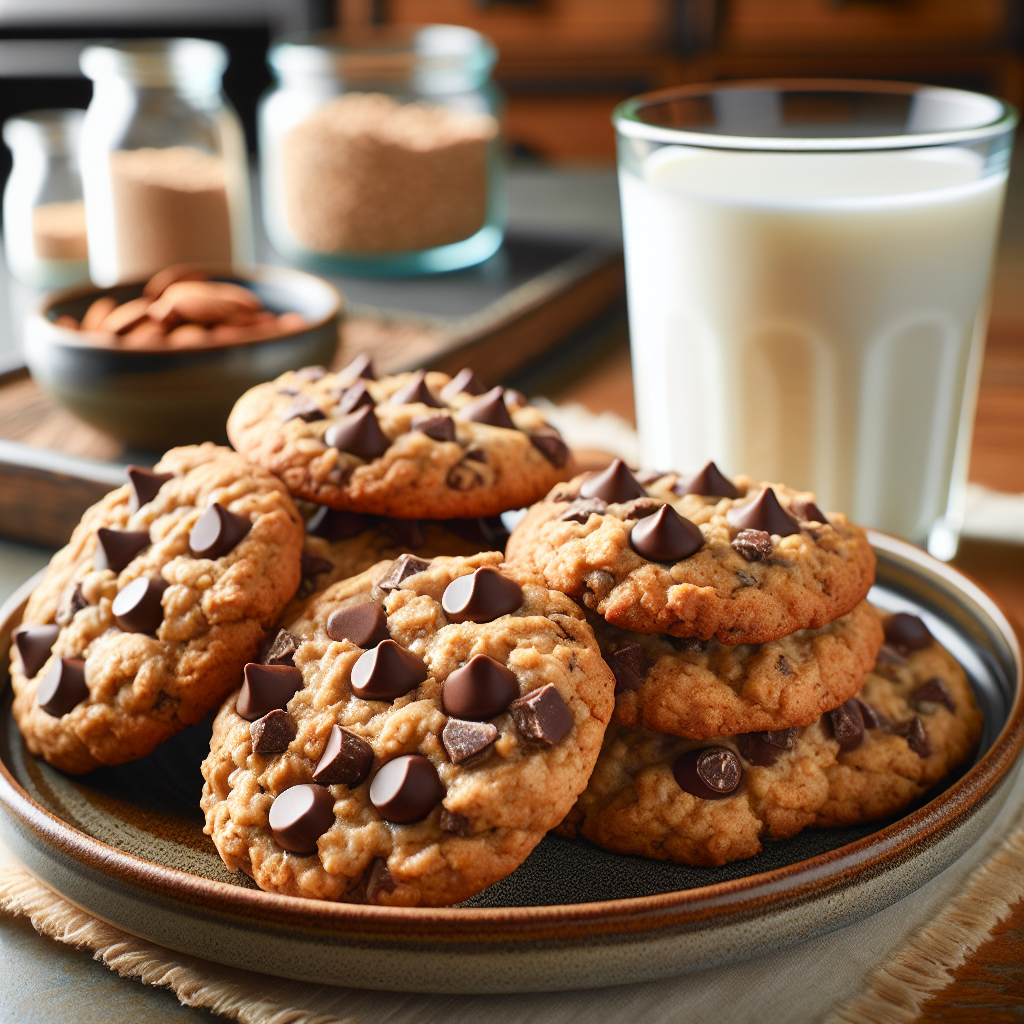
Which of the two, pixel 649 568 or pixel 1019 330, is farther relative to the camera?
pixel 1019 330

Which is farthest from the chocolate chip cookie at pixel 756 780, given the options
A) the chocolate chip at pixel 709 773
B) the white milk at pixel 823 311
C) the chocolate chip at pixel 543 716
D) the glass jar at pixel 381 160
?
the glass jar at pixel 381 160

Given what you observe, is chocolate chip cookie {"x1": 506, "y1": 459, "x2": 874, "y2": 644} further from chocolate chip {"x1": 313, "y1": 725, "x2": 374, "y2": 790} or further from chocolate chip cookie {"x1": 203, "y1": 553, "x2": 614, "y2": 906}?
chocolate chip {"x1": 313, "y1": 725, "x2": 374, "y2": 790}

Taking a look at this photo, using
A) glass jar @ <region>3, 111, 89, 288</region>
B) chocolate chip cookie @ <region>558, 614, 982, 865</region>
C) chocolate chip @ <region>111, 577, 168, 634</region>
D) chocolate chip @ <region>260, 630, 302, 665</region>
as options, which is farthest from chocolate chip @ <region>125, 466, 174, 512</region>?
glass jar @ <region>3, 111, 89, 288</region>

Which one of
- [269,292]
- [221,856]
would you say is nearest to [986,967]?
[221,856]

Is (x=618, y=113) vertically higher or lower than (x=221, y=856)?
higher

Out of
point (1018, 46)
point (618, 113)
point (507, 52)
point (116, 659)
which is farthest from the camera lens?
point (507, 52)

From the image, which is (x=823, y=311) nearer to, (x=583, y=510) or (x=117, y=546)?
(x=583, y=510)

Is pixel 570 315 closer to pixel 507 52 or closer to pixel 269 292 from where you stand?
pixel 269 292
